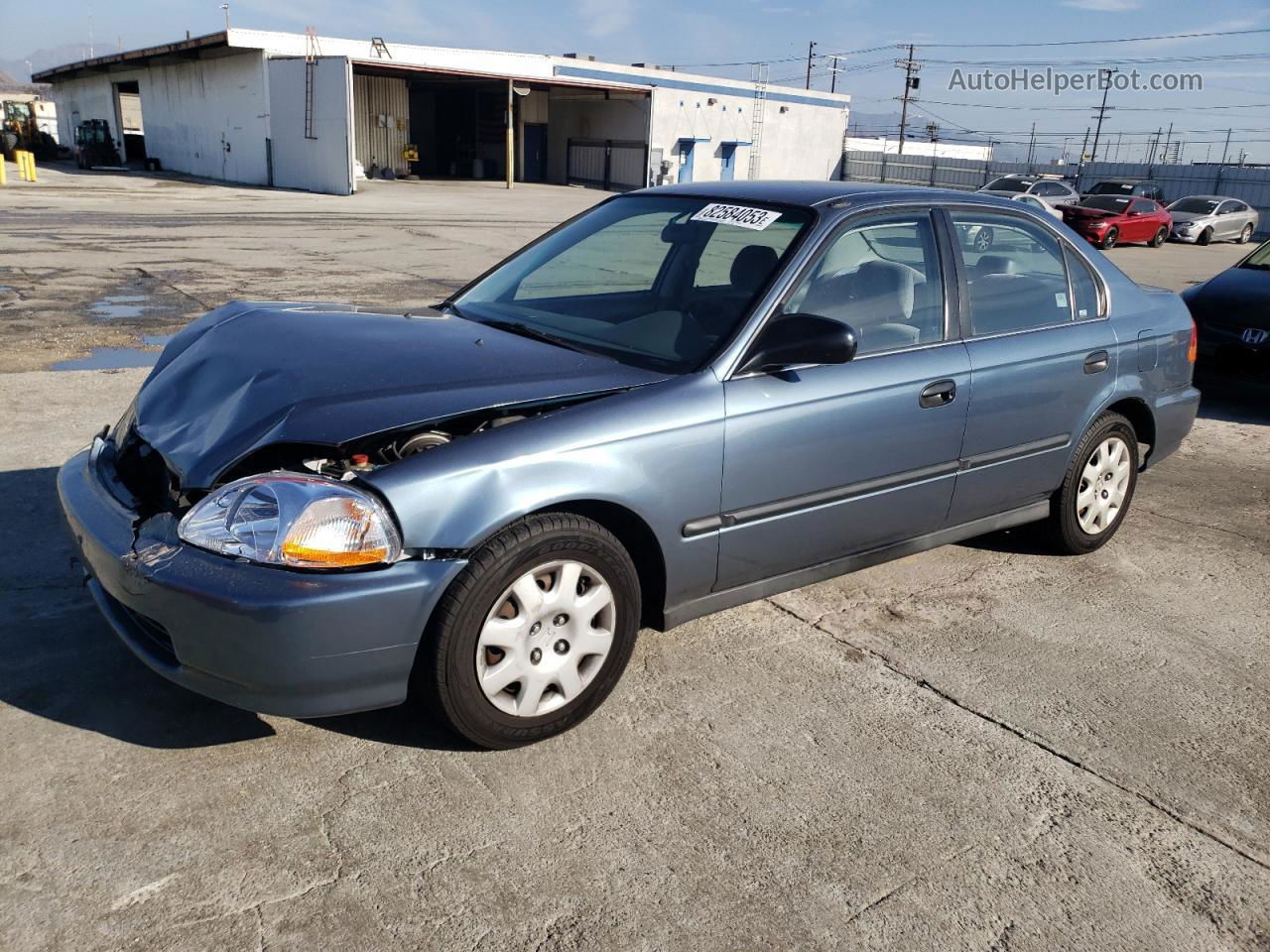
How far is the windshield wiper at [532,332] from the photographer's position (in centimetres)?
356

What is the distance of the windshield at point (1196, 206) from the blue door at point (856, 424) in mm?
31429

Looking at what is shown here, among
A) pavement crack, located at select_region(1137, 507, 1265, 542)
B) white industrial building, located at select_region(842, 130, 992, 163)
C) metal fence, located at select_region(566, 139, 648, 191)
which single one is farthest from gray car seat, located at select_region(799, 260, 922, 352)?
white industrial building, located at select_region(842, 130, 992, 163)

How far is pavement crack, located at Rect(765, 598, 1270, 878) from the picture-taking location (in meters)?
2.80

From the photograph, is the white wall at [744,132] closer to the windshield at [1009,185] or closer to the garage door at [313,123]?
the garage door at [313,123]

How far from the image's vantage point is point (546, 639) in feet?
9.66

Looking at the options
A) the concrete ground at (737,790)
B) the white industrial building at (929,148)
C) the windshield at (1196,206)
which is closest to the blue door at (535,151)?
the white industrial building at (929,148)

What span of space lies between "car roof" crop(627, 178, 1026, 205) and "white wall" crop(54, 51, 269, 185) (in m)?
36.7

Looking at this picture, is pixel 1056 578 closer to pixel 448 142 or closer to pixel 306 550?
pixel 306 550

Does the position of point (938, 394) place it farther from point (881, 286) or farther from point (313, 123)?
point (313, 123)

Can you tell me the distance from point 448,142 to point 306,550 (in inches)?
1955

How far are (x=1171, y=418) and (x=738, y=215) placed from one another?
2.61 metres

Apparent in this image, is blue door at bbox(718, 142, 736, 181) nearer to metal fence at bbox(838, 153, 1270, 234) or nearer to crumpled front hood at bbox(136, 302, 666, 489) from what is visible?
metal fence at bbox(838, 153, 1270, 234)

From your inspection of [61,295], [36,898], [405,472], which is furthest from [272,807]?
[61,295]

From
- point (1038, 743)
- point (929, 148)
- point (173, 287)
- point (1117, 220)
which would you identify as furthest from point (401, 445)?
point (929, 148)
